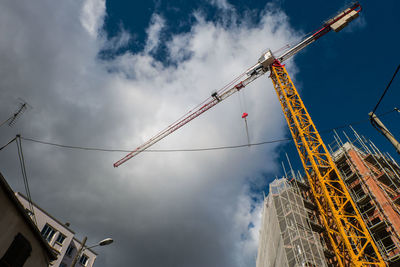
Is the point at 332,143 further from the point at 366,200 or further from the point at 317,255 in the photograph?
the point at 317,255

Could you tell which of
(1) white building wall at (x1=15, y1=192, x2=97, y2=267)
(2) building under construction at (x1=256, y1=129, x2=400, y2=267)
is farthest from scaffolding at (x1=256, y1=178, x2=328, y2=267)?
(1) white building wall at (x1=15, y1=192, x2=97, y2=267)

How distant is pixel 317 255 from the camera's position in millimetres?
23781

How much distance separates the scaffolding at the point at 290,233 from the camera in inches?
909

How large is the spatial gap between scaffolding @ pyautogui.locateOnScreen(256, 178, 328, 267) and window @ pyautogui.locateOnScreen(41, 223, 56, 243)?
27660mm

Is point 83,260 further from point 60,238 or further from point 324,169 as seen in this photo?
point 324,169

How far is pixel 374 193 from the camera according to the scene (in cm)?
2455

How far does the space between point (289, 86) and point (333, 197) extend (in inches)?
614

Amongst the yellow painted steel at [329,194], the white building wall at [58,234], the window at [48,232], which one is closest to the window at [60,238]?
the white building wall at [58,234]

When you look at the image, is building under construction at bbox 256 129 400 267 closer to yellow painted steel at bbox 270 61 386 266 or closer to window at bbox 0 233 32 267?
yellow painted steel at bbox 270 61 386 266

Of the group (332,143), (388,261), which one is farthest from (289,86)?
(388,261)

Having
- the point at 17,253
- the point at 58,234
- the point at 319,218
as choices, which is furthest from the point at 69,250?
the point at 319,218

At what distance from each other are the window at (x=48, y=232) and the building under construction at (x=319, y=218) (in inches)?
1089

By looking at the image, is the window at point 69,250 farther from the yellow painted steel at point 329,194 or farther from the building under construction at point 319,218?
the yellow painted steel at point 329,194

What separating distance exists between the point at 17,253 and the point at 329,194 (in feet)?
79.9
